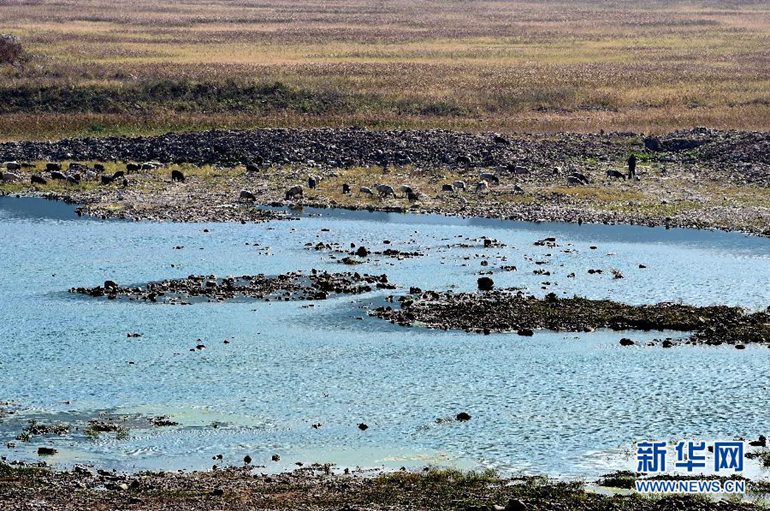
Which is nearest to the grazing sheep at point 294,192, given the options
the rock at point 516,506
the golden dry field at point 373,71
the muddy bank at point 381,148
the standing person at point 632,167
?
the muddy bank at point 381,148

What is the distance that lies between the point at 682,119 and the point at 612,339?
40497mm

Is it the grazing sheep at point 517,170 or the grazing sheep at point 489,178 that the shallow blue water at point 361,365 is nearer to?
the grazing sheep at point 489,178

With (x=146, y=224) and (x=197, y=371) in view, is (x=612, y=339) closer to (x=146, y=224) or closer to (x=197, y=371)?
(x=197, y=371)

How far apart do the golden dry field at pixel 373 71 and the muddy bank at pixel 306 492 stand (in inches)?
1783

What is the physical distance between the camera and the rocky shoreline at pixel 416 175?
49969 millimetres

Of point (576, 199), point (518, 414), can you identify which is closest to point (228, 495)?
point (518, 414)

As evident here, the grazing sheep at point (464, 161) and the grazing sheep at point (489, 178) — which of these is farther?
the grazing sheep at point (464, 161)

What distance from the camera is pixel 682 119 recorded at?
233ft

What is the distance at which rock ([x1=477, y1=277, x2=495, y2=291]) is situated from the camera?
36969 mm

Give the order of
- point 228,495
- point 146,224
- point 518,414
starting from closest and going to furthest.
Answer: point 228,495 < point 518,414 < point 146,224

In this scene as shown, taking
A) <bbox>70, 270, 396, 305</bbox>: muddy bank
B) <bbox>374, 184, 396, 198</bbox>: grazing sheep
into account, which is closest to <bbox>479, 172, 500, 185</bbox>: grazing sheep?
<bbox>374, 184, 396, 198</bbox>: grazing sheep

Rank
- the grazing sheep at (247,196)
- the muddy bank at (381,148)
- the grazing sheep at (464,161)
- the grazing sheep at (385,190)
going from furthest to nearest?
1. the muddy bank at (381,148)
2. the grazing sheep at (464,161)
3. the grazing sheep at (385,190)
4. the grazing sheep at (247,196)

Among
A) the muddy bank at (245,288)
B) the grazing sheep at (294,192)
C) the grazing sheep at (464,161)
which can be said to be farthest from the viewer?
the grazing sheep at (464,161)

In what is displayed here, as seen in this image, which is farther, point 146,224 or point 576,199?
point 576,199
